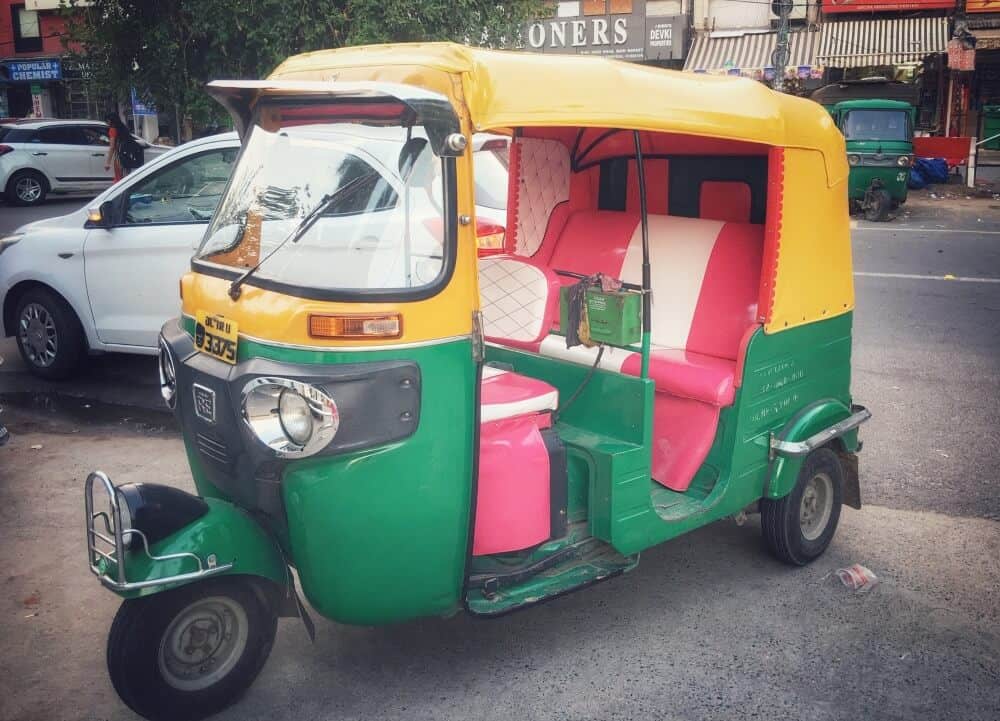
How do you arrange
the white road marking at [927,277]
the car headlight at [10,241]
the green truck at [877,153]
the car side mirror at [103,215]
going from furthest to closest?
the green truck at [877,153] → the white road marking at [927,277] → the car headlight at [10,241] → the car side mirror at [103,215]

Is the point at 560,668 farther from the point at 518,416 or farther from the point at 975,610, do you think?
the point at 975,610

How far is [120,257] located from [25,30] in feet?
97.6

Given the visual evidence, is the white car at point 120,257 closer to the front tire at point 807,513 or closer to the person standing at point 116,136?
the front tire at point 807,513

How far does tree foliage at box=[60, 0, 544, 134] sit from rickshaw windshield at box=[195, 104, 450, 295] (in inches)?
216

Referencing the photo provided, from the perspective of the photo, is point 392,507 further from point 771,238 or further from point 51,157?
point 51,157

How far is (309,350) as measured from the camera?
281 cm

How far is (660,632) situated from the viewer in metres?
3.66

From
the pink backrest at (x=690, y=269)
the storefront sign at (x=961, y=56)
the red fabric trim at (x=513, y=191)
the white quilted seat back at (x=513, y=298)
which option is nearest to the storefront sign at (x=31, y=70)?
the storefront sign at (x=961, y=56)

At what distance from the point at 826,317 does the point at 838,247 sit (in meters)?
0.32

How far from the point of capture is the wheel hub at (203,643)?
2.92 meters

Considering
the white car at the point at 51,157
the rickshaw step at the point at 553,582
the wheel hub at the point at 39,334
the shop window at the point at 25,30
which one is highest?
the shop window at the point at 25,30

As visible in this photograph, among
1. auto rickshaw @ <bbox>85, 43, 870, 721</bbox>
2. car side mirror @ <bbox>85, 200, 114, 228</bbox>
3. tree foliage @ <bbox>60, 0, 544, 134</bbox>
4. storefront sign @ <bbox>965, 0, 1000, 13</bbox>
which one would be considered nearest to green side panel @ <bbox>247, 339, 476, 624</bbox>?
auto rickshaw @ <bbox>85, 43, 870, 721</bbox>

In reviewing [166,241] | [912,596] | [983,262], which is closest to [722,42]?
[983,262]

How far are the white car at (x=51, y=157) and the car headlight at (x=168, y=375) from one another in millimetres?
15069
